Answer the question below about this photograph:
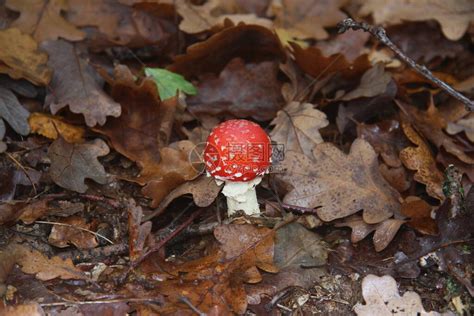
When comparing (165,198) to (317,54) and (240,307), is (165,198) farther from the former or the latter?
(317,54)

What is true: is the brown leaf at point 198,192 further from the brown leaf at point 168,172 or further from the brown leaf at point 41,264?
the brown leaf at point 41,264

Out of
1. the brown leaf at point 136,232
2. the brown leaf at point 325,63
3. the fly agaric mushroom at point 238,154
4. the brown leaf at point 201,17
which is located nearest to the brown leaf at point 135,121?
the brown leaf at point 136,232

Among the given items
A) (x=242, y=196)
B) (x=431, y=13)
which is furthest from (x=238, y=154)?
(x=431, y=13)

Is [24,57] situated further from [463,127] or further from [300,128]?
[463,127]

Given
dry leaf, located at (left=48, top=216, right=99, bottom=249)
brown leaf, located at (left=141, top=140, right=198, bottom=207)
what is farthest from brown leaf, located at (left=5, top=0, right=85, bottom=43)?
dry leaf, located at (left=48, top=216, right=99, bottom=249)

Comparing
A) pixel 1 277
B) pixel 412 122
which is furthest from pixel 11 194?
pixel 412 122

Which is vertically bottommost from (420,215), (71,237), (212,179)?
(71,237)

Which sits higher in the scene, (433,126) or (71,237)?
(433,126)
